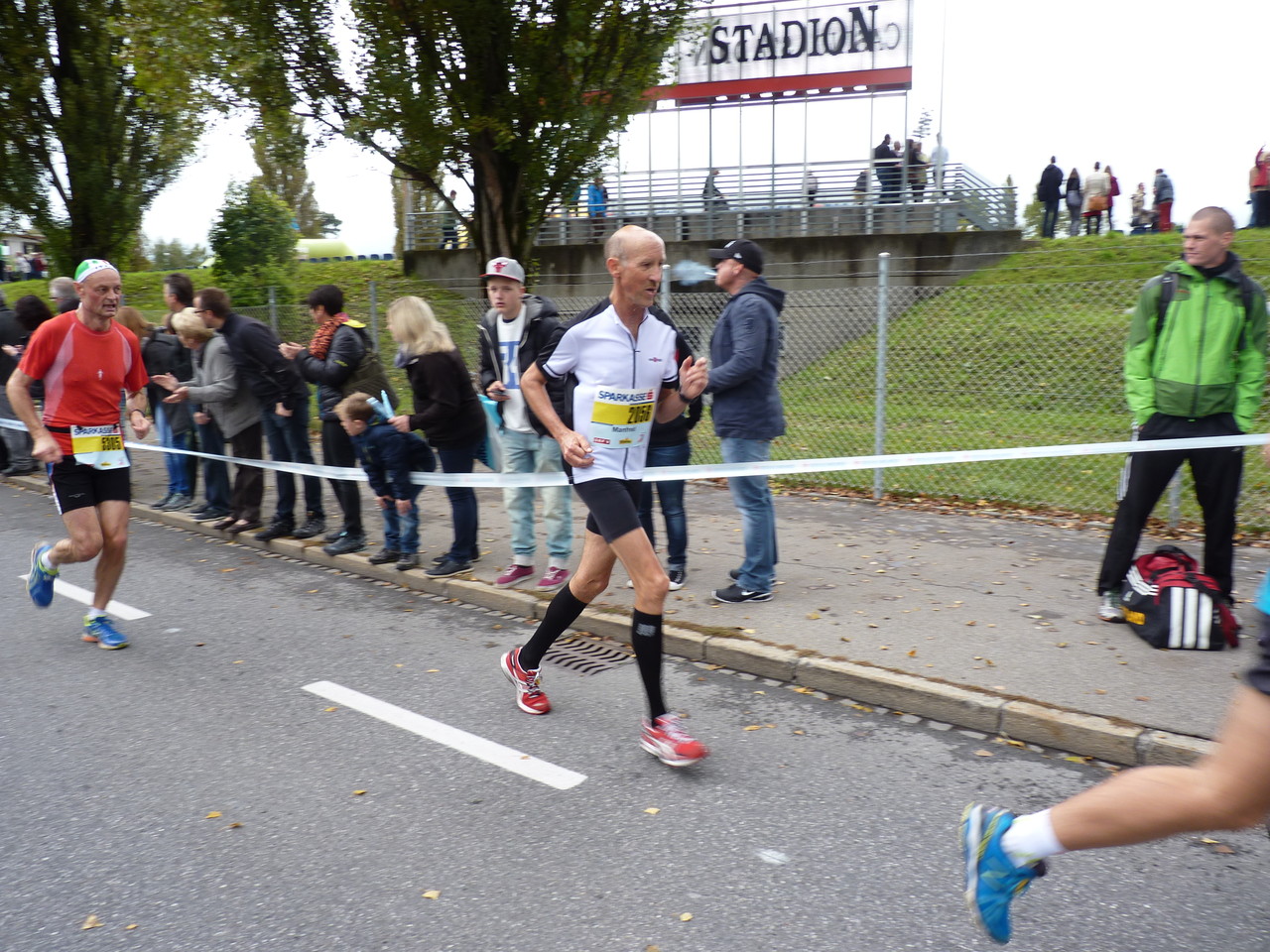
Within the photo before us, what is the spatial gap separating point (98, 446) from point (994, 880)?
4995mm

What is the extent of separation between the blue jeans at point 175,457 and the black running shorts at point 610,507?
718 cm

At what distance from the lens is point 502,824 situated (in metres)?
3.50

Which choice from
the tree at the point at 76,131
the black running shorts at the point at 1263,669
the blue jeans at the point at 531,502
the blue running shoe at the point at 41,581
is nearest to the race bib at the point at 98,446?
the blue running shoe at the point at 41,581

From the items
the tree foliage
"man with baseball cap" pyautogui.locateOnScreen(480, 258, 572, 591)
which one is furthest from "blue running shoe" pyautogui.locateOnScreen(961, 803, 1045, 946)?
the tree foliage

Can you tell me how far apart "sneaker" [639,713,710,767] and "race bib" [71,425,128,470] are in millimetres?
3477

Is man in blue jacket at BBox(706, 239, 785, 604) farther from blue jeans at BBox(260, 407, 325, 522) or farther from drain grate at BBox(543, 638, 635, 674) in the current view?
blue jeans at BBox(260, 407, 325, 522)

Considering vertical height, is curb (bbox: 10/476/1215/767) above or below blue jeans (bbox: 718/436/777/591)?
below

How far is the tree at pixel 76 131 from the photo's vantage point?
16.6m

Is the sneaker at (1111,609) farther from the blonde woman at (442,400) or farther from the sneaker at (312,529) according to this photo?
the sneaker at (312,529)

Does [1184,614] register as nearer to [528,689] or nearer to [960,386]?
[528,689]

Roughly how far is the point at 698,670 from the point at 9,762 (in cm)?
314

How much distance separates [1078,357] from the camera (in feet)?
38.6

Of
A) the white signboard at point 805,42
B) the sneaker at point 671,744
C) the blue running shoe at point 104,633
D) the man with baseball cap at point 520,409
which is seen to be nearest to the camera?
the sneaker at point 671,744

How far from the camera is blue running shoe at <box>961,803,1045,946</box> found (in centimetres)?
259
